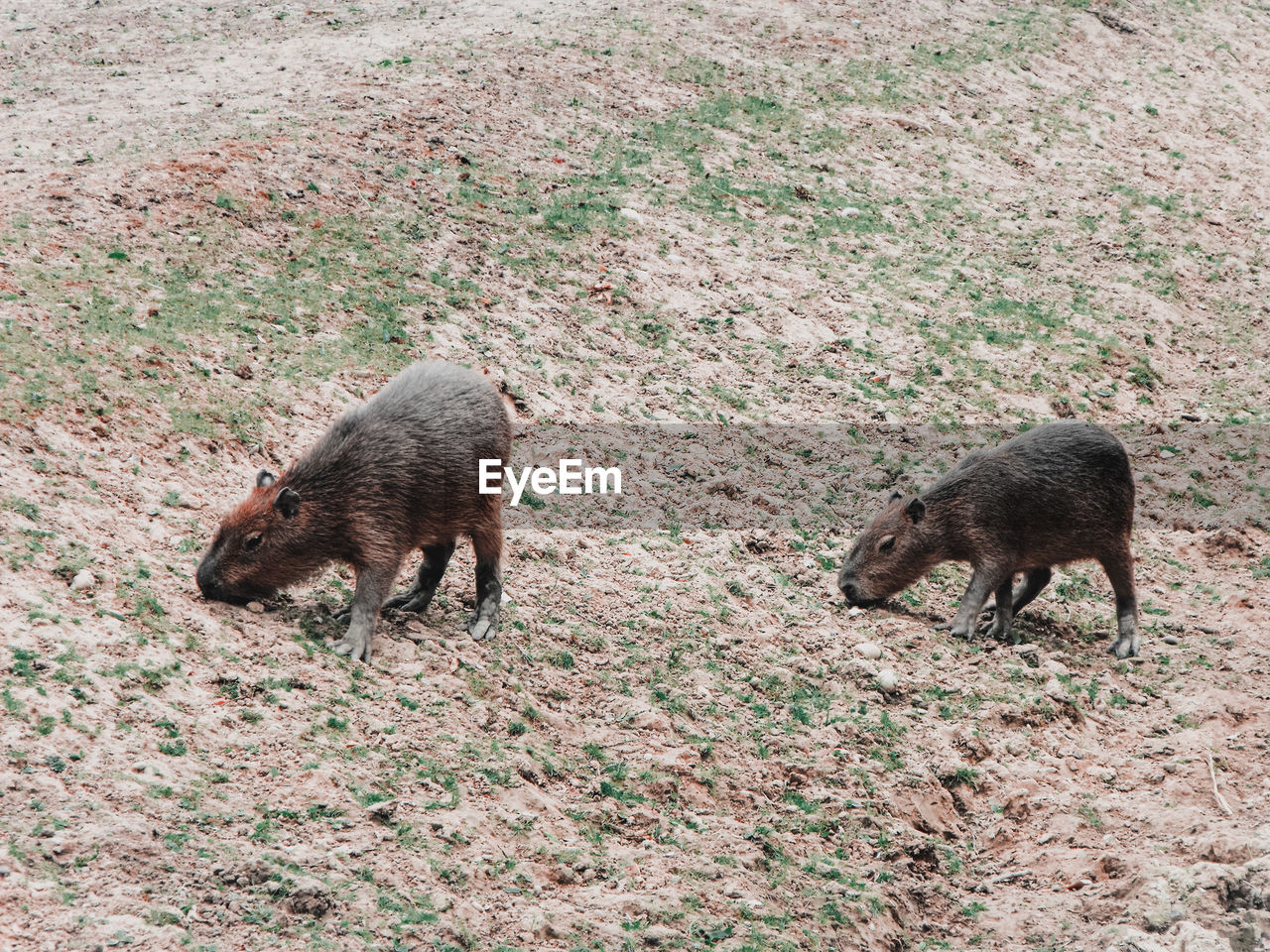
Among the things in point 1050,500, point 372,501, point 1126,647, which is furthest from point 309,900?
point 1126,647

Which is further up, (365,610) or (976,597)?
(365,610)

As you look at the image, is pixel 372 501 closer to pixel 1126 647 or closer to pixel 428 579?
pixel 428 579

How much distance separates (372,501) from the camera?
610 centimetres

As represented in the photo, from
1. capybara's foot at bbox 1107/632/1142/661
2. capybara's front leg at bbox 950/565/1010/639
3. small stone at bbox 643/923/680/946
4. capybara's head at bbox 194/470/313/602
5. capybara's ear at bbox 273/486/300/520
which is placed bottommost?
capybara's foot at bbox 1107/632/1142/661

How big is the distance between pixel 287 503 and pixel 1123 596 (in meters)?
5.24

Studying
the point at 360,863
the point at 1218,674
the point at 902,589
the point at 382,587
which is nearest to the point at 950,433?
the point at 902,589

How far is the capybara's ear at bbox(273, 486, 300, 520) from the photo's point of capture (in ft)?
19.5

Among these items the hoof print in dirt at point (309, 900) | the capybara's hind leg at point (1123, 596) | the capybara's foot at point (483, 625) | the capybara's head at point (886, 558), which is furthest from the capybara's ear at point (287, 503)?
the capybara's hind leg at point (1123, 596)

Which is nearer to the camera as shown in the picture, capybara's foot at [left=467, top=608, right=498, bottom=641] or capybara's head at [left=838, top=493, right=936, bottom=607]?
capybara's foot at [left=467, top=608, right=498, bottom=641]

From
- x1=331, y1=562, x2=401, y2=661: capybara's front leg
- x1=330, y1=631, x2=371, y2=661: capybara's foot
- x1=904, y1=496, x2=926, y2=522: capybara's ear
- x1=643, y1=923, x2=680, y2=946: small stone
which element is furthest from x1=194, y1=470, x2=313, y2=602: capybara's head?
x1=904, y1=496, x2=926, y2=522: capybara's ear

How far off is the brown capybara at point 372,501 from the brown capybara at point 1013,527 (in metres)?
2.77

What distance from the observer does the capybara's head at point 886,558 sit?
7.78 meters

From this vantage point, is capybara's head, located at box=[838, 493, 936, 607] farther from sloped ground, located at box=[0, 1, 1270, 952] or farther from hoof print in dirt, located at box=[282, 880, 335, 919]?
hoof print in dirt, located at box=[282, 880, 335, 919]

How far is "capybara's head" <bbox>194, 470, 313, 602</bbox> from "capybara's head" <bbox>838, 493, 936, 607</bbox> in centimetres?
354
